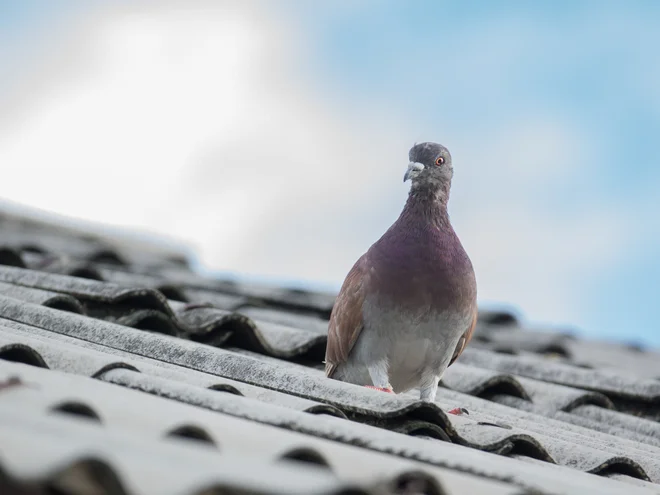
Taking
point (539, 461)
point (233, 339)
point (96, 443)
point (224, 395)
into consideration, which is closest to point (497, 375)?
point (233, 339)

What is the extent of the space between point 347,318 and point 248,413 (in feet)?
3.90

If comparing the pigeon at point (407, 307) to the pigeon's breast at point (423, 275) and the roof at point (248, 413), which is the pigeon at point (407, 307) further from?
the roof at point (248, 413)

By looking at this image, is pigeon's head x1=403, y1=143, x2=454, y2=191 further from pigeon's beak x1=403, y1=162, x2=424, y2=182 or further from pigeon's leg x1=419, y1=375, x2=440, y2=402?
pigeon's leg x1=419, y1=375, x2=440, y2=402

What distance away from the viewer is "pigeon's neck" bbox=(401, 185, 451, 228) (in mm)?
3424

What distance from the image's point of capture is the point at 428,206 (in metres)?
3.46

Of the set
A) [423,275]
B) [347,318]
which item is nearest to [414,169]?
[423,275]

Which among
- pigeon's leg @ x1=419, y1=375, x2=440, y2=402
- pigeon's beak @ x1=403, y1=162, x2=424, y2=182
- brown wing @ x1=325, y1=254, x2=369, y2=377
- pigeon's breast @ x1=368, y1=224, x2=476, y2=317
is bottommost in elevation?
pigeon's leg @ x1=419, y1=375, x2=440, y2=402

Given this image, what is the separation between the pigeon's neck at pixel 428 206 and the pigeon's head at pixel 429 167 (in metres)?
0.02

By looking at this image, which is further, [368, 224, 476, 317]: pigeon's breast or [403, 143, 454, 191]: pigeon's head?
[403, 143, 454, 191]: pigeon's head

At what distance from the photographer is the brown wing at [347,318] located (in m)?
3.31

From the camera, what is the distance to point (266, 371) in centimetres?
285

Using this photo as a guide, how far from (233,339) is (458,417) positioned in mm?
1116

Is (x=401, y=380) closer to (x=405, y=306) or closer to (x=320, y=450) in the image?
(x=405, y=306)

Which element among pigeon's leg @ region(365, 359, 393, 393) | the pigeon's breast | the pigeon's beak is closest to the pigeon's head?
the pigeon's beak
